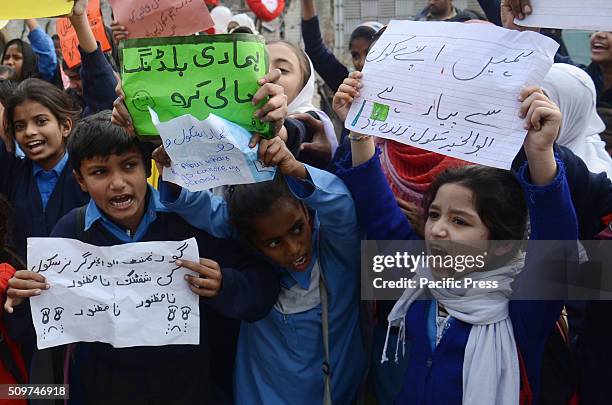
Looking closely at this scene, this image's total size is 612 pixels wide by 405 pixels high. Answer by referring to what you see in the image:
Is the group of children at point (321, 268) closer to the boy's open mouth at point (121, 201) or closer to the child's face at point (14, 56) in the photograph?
the boy's open mouth at point (121, 201)

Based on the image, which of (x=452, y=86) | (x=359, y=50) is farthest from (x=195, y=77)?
(x=359, y=50)

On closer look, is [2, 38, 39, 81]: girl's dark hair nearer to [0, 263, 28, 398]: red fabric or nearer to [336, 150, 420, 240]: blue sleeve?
[0, 263, 28, 398]: red fabric

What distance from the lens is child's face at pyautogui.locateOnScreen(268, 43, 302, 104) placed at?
3051mm

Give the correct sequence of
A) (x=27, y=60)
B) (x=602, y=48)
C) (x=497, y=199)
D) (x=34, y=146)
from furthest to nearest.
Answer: (x=27, y=60) → (x=602, y=48) → (x=34, y=146) → (x=497, y=199)

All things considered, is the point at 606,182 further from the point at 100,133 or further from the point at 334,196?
the point at 100,133

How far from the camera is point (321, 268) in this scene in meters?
2.36

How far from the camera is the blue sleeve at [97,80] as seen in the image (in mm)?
2816

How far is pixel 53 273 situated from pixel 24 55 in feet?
11.2

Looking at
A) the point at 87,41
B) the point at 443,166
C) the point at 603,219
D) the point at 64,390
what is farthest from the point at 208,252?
the point at 603,219

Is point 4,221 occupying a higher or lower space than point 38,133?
lower

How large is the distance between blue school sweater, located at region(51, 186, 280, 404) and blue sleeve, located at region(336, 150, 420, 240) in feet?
1.21

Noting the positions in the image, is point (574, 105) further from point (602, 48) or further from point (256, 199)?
point (602, 48)

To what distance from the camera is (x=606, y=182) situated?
2.15 m

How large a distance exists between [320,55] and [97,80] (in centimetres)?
135
